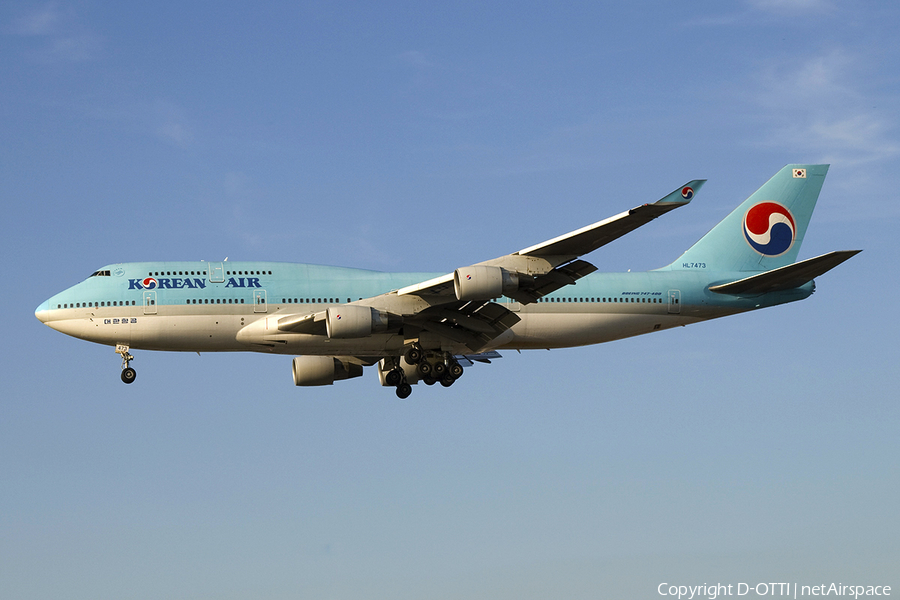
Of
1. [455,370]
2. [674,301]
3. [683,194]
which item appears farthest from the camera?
[674,301]

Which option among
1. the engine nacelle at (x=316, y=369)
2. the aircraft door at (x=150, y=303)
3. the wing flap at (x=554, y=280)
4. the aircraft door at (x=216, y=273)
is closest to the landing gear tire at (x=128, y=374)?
the aircraft door at (x=150, y=303)

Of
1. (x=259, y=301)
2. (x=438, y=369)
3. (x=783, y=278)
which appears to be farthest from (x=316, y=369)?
(x=783, y=278)

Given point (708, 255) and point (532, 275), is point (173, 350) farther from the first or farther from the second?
point (708, 255)

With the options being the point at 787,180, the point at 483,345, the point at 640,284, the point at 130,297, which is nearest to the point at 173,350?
the point at 130,297

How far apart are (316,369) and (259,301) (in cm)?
539

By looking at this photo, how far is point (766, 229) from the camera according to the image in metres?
48.9

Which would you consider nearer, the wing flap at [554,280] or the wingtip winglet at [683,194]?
the wingtip winglet at [683,194]

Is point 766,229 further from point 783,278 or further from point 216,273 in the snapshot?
point 216,273

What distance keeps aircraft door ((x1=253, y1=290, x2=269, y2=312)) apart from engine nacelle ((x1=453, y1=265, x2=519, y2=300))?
8646 millimetres

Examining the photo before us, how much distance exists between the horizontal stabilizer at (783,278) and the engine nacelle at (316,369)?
1618 cm

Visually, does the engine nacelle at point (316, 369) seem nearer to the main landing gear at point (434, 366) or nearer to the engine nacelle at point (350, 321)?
the main landing gear at point (434, 366)

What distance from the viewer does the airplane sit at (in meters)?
37.9

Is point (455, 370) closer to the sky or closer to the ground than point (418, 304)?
closer to the ground

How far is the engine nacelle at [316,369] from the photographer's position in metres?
45.8
